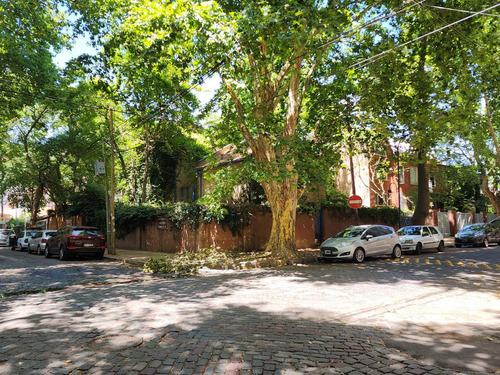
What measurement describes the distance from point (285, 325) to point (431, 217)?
30697 mm

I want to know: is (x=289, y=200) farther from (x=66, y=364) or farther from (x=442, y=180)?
(x=442, y=180)

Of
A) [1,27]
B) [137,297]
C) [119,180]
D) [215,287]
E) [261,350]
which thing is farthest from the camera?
[119,180]

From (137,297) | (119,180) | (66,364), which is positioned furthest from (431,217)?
(66,364)

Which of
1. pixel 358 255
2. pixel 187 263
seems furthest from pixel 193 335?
pixel 358 255

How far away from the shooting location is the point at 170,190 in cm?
3128

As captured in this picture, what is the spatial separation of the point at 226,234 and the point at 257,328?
13.6m

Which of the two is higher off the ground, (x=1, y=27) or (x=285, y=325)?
(x=1, y=27)

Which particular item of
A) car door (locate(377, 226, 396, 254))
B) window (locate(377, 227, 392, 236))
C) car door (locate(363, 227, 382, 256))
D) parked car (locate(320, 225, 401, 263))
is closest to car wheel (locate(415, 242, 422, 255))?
parked car (locate(320, 225, 401, 263))

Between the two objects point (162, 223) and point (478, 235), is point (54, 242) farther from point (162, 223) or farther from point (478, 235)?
point (478, 235)

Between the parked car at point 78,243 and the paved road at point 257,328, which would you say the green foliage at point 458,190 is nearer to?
the paved road at point 257,328

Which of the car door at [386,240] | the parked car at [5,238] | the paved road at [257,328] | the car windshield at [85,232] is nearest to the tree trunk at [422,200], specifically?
the car door at [386,240]

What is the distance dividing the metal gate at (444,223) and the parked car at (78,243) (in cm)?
2800

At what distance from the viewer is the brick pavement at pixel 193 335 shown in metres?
4.08

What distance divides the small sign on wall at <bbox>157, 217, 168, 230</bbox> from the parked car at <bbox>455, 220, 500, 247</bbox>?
18.1 meters
